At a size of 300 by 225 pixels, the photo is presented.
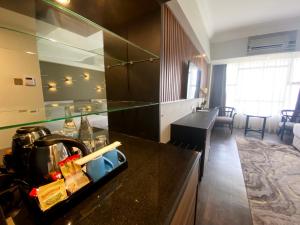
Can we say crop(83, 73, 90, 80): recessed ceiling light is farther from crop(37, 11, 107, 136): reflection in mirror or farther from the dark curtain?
the dark curtain

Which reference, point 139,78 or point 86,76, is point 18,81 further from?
point 139,78

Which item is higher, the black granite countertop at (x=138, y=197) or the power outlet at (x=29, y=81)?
the power outlet at (x=29, y=81)

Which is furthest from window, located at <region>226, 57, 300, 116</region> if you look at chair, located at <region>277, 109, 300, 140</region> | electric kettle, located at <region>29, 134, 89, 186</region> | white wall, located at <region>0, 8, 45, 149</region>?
electric kettle, located at <region>29, 134, 89, 186</region>

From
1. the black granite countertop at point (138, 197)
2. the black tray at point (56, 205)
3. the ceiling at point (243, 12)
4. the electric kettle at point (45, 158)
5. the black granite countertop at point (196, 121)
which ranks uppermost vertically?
the ceiling at point (243, 12)

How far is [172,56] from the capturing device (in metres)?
1.66

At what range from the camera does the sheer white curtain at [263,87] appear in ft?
13.5

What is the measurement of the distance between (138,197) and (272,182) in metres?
2.46

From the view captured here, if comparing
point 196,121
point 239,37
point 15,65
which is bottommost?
point 196,121

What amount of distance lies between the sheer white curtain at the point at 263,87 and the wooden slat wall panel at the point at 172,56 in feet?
11.8

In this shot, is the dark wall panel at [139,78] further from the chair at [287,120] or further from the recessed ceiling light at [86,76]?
the chair at [287,120]

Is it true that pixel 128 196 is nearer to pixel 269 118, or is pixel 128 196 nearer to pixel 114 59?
pixel 114 59

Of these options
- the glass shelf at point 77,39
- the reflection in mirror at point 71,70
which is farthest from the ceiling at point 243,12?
the reflection in mirror at point 71,70

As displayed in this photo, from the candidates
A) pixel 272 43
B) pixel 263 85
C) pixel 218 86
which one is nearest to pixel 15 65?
pixel 272 43

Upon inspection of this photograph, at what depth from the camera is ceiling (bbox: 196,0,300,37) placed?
2557mm
